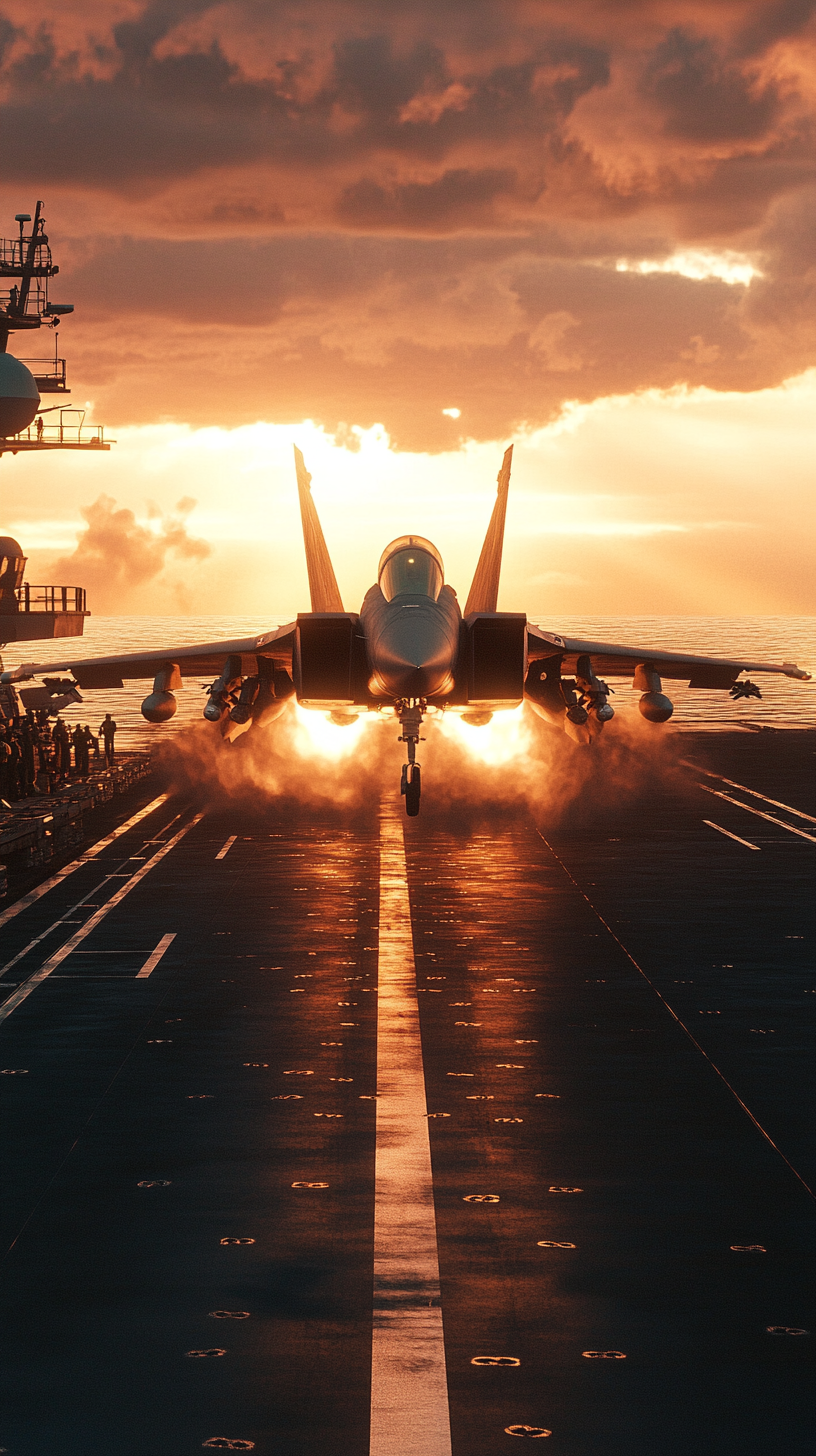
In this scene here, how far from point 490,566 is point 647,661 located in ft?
21.4

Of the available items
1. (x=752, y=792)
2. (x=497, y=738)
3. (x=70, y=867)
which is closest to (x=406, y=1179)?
(x=70, y=867)

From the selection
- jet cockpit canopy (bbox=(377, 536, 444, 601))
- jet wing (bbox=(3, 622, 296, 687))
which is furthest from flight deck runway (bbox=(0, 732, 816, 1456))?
jet wing (bbox=(3, 622, 296, 687))

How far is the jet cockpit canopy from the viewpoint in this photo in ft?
99.0

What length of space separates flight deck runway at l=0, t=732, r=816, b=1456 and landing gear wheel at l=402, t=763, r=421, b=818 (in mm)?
3765

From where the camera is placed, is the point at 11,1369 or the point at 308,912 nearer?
the point at 11,1369

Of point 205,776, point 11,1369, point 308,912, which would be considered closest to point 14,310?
point 205,776

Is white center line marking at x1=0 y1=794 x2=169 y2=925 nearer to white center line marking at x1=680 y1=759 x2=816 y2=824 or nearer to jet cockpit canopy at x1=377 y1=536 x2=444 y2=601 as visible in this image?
jet cockpit canopy at x1=377 y1=536 x2=444 y2=601

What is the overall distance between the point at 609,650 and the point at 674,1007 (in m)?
19.0

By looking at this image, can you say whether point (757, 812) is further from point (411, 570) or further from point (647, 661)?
point (411, 570)

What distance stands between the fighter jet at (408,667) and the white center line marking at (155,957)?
21.2 ft

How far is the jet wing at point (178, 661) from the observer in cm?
3619

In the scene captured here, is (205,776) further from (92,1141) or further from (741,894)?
(92,1141)

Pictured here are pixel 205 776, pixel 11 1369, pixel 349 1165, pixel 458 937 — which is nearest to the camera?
pixel 11 1369

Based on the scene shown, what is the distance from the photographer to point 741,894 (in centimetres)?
3077
